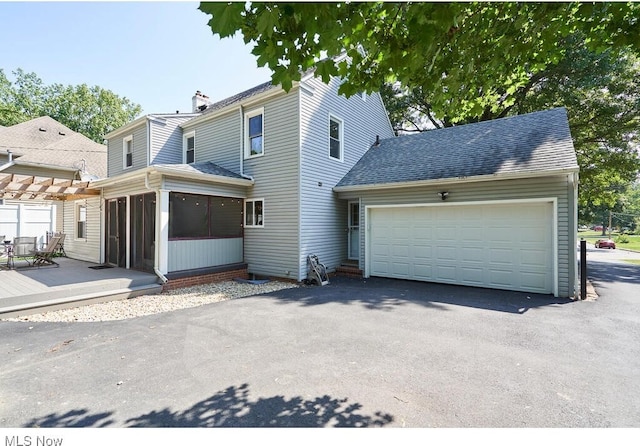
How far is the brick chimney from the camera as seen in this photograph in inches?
555

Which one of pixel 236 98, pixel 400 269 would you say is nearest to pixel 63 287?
pixel 400 269

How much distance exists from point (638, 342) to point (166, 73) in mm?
14455

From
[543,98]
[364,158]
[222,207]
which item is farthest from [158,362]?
[543,98]

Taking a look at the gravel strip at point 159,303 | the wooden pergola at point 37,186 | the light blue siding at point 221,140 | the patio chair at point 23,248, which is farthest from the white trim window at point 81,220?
the gravel strip at point 159,303

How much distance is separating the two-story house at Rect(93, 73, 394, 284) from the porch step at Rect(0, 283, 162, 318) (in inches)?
32.4

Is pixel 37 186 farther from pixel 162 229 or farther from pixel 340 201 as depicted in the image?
pixel 340 201

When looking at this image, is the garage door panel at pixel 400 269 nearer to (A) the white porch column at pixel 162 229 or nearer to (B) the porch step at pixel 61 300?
(A) the white porch column at pixel 162 229

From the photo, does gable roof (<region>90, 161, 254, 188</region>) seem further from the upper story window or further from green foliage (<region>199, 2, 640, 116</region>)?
green foliage (<region>199, 2, 640, 116</region>)

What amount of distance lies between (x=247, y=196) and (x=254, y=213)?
0.65 metres

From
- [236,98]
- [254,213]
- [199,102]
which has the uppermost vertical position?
[199,102]

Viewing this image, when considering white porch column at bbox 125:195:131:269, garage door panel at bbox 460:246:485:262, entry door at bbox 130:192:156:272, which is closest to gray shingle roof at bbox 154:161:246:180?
entry door at bbox 130:192:156:272

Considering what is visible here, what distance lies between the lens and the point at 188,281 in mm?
8367

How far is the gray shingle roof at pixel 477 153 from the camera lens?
7.69 metres

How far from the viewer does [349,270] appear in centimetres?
1039
